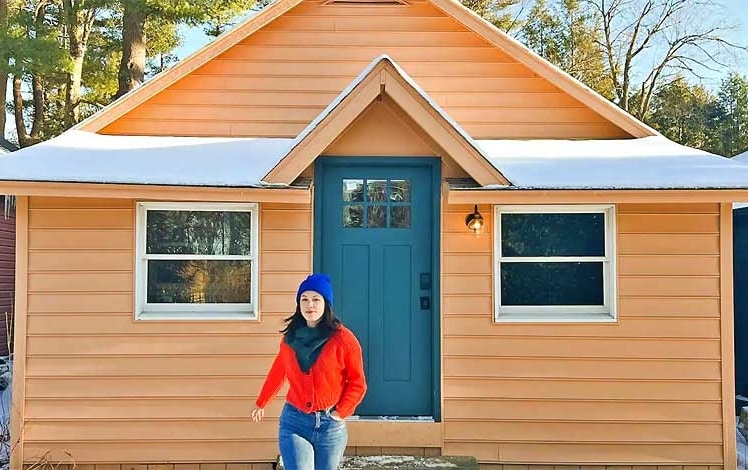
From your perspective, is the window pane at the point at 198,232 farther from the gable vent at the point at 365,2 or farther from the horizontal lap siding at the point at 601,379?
the gable vent at the point at 365,2

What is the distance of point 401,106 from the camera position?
5133mm

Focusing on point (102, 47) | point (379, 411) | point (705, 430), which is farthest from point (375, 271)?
point (102, 47)

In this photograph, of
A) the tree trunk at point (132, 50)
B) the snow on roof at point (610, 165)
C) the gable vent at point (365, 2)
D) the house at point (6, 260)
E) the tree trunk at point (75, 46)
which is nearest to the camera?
the snow on roof at point (610, 165)

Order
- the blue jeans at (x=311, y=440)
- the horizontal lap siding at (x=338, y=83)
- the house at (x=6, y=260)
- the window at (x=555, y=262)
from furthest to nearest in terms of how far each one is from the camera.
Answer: the house at (x=6, y=260)
the horizontal lap siding at (x=338, y=83)
the window at (x=555, y=262)
the blue jeans at (x=311, y=440)

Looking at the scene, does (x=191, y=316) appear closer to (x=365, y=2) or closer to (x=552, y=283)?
(x=552, y=283)

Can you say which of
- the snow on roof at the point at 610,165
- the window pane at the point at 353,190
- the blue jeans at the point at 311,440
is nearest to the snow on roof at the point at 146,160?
the window pane at the point at 353,190

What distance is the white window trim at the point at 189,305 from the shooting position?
5.37m

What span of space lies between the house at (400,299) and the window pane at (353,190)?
0.09 ft

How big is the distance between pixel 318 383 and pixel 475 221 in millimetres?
2465

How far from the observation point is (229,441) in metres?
5.34

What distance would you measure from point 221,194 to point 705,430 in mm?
4454

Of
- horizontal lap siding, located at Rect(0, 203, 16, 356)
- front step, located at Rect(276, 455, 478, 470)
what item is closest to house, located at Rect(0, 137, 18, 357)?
horizontal lap siding, located at Rect(0, 203, 16, 356)

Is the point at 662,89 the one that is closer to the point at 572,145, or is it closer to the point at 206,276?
the point at 572,145

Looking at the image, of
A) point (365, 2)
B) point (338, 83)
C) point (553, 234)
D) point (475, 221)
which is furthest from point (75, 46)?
point (553, 234)
